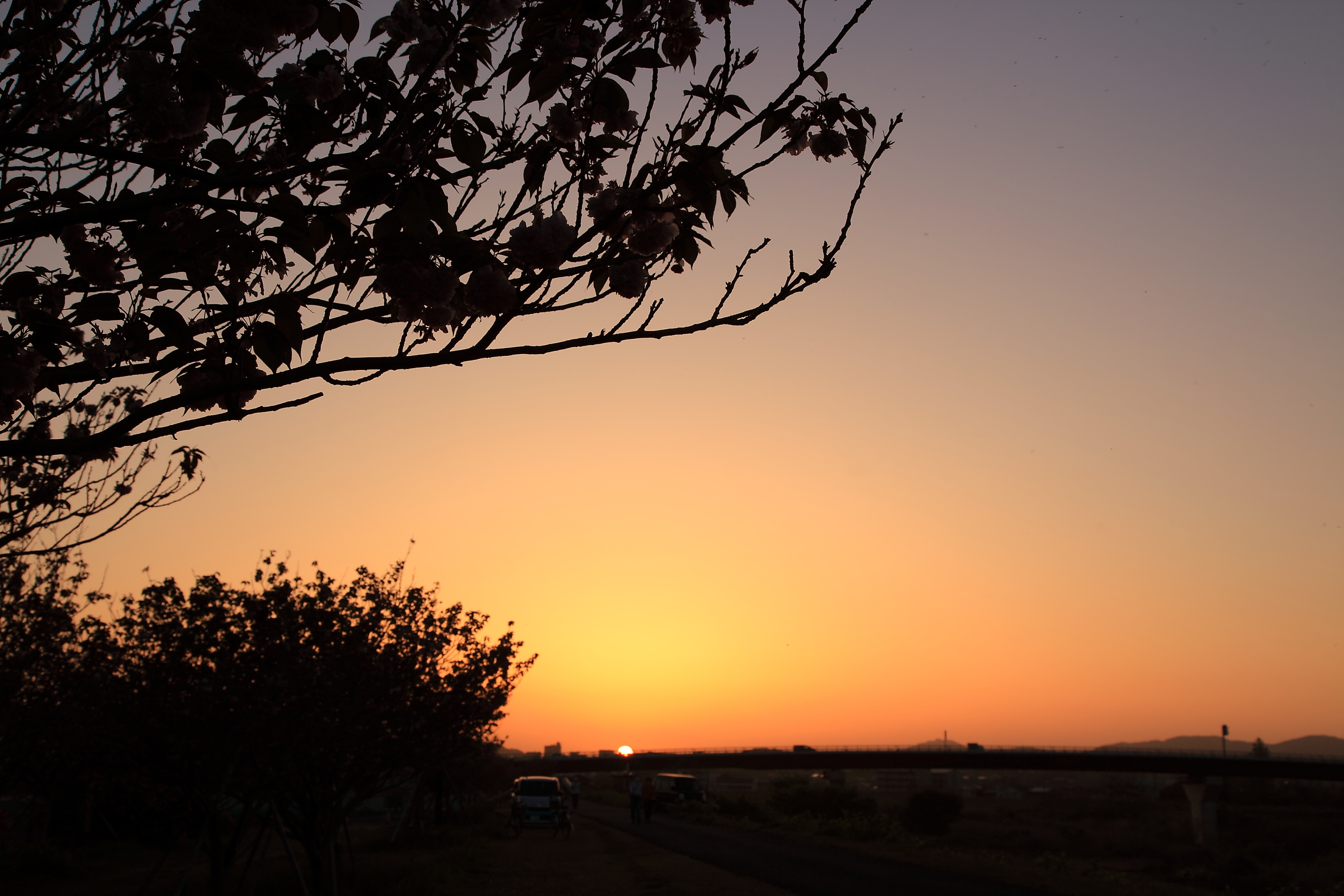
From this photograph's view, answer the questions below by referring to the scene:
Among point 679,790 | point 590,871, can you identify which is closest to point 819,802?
point 679,790

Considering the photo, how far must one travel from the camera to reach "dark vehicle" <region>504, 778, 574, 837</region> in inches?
1323

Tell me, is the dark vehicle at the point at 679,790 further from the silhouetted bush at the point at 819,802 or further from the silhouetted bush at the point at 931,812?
the silhouetted bush at the point at 931,812

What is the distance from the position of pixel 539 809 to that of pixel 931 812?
4186cm

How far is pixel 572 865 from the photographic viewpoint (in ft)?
72.6

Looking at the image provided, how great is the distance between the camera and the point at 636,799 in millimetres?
37688

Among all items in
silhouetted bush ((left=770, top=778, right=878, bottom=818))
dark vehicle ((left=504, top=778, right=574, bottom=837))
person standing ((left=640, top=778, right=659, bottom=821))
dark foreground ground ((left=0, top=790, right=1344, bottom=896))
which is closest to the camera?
dark foreground ground ((left=0, top=790, right=1344, bottom=896))

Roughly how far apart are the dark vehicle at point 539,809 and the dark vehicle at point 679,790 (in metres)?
20.7

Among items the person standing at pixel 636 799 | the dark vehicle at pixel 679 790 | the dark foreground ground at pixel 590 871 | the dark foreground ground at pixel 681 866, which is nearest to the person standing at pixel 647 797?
the person standing at pixel 636 799

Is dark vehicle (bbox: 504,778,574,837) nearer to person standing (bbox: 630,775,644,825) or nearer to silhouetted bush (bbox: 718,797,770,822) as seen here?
person standing (bbox: 630,775,644,825)

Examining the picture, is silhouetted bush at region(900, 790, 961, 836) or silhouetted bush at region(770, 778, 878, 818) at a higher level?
silhouetted bush at region(770, 778, 878, 818)

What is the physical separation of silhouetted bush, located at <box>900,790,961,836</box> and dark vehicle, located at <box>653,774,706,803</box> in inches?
664

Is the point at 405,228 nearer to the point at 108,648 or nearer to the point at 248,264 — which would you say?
the point at 248,264

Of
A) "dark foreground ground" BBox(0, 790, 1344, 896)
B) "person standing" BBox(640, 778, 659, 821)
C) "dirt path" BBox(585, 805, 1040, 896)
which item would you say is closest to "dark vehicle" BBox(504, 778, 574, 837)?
"dark foreground ground" BBox(0, 790, 1344, 896)

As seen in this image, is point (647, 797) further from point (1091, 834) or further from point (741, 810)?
point (1091, 834)
